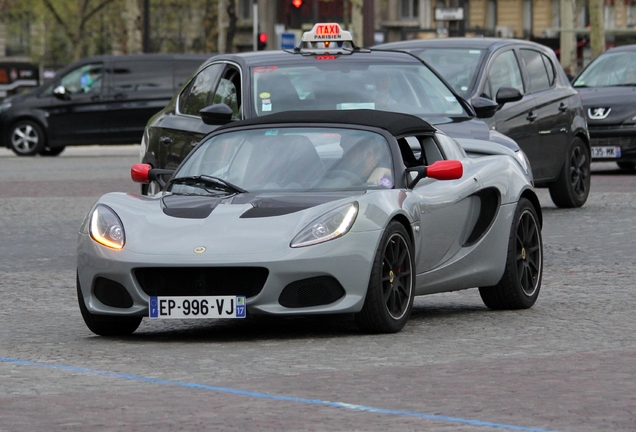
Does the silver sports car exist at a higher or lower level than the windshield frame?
lower

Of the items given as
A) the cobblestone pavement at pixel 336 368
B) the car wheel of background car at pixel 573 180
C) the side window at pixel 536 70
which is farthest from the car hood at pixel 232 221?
the car wheel of background car at pixel 573 180

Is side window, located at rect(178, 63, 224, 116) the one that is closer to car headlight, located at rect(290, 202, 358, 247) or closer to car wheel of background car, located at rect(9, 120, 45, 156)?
car headlight, located at rect(290, 202, 358, 247)

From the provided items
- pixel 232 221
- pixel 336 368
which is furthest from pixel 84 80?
pixel 336 368

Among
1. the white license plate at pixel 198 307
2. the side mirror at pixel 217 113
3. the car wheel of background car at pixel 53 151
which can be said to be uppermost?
the side mirror at pixel 217 113

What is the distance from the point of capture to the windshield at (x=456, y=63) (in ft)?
53.6

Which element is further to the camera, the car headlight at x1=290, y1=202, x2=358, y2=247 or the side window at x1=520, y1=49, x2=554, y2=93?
the side window at x1=520, y1=49, x2=554, y2=93

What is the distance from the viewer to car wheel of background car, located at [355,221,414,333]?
28.2ft

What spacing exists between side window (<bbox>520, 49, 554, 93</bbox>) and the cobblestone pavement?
17.8 feet

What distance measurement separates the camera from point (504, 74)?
1692 cm

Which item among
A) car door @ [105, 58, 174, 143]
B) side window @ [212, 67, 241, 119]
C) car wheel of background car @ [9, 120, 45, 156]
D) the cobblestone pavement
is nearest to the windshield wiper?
the cobblestone pavement

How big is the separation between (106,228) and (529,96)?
8.93m

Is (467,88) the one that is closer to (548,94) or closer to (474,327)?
(548,94)

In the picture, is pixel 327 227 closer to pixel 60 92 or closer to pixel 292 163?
pixel 292 163

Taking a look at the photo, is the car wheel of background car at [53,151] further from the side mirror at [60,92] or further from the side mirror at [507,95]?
the side mirror at [507,95]
